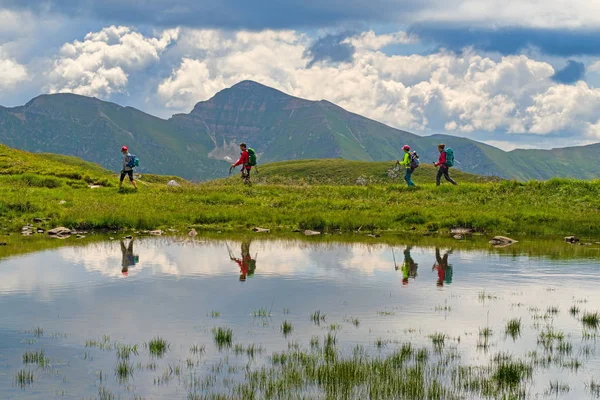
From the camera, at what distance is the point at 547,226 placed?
126 ft

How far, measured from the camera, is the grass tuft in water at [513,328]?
1492 centimetres

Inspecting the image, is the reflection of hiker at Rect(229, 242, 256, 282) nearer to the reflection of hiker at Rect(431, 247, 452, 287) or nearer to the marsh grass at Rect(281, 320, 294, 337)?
the reflection of hiker at Rect(431, 247, 452, 287)

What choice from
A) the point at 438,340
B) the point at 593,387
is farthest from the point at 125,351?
the point at 593,387

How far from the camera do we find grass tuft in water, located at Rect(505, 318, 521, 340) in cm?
1492

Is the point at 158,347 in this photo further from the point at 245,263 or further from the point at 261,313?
the point at 245,263

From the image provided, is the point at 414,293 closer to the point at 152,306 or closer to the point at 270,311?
the point at 270,311

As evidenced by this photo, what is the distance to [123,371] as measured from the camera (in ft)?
39.0

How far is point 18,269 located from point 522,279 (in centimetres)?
1645

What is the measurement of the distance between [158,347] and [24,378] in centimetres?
262

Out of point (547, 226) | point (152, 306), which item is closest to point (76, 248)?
point (152, 306)

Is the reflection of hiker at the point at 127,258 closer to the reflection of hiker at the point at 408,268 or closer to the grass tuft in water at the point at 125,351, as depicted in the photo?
the reflection of hiker at the point at 408,268

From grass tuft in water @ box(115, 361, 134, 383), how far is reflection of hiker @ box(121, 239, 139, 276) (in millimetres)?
10559

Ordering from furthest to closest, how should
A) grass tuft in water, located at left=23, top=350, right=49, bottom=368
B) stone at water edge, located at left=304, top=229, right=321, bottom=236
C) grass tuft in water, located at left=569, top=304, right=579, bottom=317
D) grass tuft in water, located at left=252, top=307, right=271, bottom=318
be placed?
stone at water edge, located at left=304, top=229, right=321, bottom=236 → grass tuft in water, located at left=569, top=304, right=579, bottom=317 → grass tuft in water, located at left=252, top=307, right=271, bottom=318 → grass tuft in water, located at left=23, top=350, right=49, bottom=368

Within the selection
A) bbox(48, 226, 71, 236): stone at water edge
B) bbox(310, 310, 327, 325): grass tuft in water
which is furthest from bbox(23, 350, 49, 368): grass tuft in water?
bbox(48, 226, 71, 236): stone at water edge
